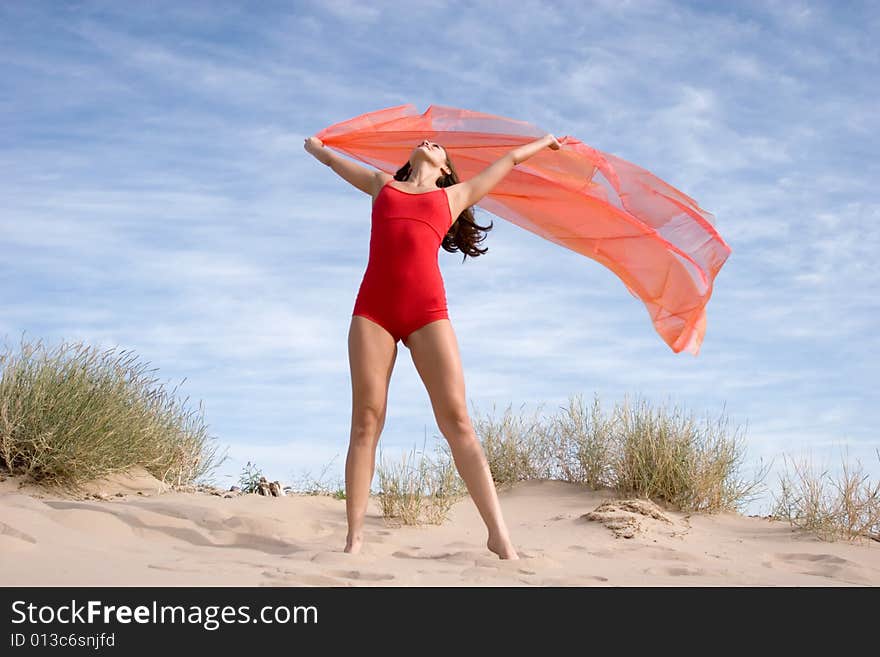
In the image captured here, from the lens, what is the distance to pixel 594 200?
7195 millimetres

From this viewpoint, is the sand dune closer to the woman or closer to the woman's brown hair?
the woman

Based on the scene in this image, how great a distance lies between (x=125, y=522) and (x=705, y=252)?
5.15 m

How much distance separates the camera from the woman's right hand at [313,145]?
22.0 ft

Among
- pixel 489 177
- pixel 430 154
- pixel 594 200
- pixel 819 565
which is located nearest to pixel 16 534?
pixel 430 154

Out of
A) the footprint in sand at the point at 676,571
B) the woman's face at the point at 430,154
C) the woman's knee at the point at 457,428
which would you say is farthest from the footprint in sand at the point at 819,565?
the woman's face at the point at 430,154

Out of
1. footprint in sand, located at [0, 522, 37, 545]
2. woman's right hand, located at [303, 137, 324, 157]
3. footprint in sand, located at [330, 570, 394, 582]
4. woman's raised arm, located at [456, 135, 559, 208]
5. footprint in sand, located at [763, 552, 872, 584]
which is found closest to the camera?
footprint in sand, located at [330, 570, 394, 582]

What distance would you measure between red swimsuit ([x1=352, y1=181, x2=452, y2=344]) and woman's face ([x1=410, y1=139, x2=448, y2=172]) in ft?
1.15

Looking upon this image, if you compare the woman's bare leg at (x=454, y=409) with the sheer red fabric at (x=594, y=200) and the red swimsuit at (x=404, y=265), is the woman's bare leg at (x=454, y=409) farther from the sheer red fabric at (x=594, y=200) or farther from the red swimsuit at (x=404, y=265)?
the sheer red fabric at (x=594, y=200)

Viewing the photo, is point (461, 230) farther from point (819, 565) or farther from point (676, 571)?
point (819, 565)

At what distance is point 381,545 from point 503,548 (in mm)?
1405

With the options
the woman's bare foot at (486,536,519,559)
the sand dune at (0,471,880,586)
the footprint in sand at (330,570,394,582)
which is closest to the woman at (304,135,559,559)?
the woman's bare foot at (486,536,519,559)

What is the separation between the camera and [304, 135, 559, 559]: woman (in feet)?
18.9
